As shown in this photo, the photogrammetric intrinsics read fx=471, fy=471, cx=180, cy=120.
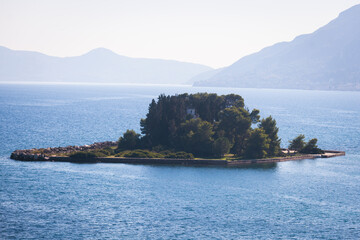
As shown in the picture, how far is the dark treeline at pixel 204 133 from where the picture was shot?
378ft

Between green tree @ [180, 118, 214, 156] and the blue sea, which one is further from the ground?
green tree @ [180, 118, 214, 156]

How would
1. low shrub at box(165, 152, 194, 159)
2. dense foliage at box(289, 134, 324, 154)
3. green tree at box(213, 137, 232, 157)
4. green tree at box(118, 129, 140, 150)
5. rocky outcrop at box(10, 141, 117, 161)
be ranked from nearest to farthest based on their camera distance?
rocky outcrop at box(10, 141, 117, 161) → low shrub at box(165, 152, 194, 159) → green tree at box(213, 137, 232, 157) → green tree at box(118, 129, 140, 150) → dense foliage at box(289, 134, 324, 154)

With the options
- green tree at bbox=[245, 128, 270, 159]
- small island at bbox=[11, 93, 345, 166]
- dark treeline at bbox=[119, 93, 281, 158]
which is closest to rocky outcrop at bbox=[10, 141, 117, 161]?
small island at bbox=[11, 93, 345, 166]

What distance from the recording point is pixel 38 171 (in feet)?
322

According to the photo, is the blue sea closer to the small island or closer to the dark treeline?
the small island

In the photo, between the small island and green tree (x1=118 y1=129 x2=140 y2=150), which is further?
green tree (x1=118 y1=129 x2=140 y2=150)

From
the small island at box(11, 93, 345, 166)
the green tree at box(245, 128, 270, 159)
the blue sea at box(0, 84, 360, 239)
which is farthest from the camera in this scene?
the green tree at box(245, 128, 270, 159)

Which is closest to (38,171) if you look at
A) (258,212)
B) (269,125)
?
(258,212)

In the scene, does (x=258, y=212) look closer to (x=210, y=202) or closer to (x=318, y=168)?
(x=210, y=202)

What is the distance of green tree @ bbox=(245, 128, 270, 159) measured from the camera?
114500 millimetres

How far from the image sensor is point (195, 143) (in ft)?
381

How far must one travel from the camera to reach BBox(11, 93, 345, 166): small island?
110981mm

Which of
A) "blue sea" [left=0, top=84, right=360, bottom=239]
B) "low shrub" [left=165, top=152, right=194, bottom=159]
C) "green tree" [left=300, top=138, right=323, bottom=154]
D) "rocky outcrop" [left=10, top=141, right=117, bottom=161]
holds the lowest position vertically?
"blue sea" [left=0, top=84, right=360, bottom=239]

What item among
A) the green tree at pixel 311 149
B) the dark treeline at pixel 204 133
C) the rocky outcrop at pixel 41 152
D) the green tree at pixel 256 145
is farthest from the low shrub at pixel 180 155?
the green tree at pixel 311 149
